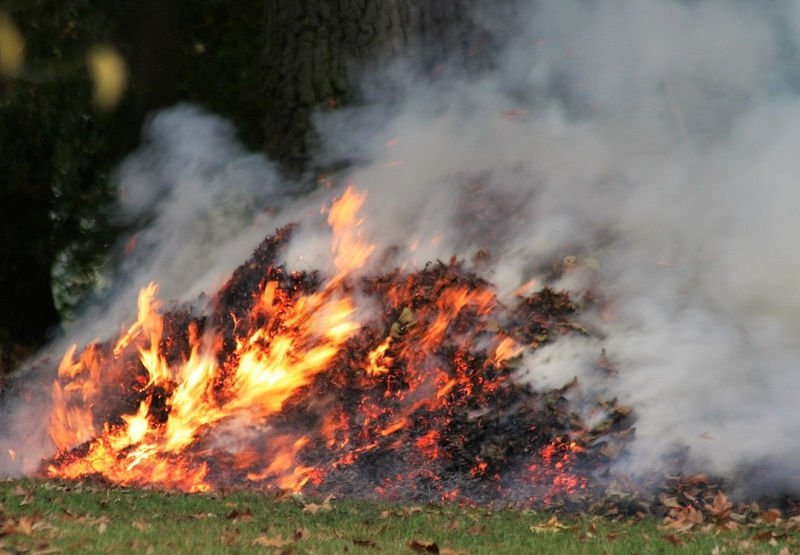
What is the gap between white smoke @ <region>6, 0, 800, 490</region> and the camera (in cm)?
962

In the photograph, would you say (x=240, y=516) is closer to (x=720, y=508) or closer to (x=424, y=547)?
(x=424, y=547)

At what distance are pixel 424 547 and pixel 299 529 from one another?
0.93 m

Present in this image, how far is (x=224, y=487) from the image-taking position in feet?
30.4

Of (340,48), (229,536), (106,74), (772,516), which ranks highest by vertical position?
(106,74)

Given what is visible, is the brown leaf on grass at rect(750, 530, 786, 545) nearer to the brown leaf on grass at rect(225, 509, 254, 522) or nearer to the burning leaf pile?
the burning leaf pile

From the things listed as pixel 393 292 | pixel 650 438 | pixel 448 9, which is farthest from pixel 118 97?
pixel 650 438

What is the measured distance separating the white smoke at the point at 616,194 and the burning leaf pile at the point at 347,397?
30cm

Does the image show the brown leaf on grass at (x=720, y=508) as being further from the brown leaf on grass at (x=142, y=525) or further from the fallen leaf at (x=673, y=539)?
the brown leaf on grass at (x=142, y=525)

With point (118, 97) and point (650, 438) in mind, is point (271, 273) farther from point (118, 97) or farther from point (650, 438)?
point (118, 97)

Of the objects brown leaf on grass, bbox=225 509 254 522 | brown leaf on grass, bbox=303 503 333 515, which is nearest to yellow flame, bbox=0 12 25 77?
brown leaf on grass, bbox=303 503 333 515

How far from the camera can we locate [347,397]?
985 centimetres

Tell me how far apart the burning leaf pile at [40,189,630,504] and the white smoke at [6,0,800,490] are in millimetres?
298

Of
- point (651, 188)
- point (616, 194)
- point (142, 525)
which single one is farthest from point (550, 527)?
point (651, 188)

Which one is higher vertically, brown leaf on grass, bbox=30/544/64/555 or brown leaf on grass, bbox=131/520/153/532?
brown leaf on grass, bbox=30/544/64/555
